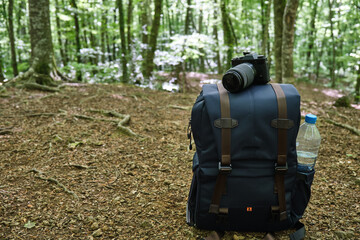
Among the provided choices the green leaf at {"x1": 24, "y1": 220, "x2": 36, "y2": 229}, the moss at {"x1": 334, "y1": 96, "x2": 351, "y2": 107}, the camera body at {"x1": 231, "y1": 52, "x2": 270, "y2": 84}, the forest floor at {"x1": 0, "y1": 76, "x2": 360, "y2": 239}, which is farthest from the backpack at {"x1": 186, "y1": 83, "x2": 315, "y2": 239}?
the moss at {"x1": 334, "y1": 96, "x2": 351, "y2": 107}

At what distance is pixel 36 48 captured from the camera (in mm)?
7316

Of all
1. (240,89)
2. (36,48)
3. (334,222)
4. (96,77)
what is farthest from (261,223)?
(96,77)

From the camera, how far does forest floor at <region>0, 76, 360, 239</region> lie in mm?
2371

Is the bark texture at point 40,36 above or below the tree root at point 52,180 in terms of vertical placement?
above

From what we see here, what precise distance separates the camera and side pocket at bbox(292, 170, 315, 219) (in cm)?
96

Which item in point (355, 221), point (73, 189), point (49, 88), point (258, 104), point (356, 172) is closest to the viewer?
point (258, 104)

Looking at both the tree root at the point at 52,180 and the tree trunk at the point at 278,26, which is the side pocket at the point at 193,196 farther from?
the tree trunk at the point at 278,26

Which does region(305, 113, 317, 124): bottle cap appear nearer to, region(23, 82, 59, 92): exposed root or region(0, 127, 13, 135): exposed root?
region(0, 127, 13, 135): exposed root

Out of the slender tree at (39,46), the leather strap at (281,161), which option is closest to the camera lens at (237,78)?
the leather strap at (281,161)

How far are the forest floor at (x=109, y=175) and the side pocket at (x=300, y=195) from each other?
22cm

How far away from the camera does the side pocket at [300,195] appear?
87.6 inches

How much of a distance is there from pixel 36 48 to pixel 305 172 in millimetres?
7862

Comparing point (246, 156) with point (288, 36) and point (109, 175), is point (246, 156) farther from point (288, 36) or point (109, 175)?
point (288, 36)

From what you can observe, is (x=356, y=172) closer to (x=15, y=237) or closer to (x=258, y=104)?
(x=258, y=104)
